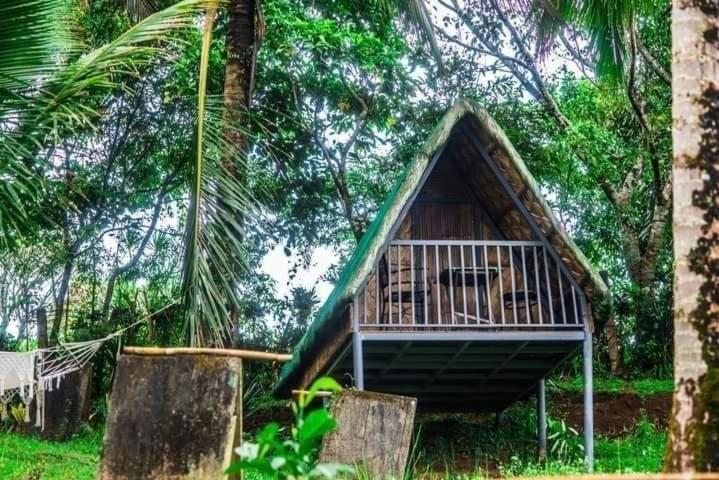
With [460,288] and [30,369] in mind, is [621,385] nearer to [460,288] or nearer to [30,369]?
[460,288]

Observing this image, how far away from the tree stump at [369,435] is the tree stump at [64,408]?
7.74 meters

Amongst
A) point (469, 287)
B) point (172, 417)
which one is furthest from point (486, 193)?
point (172, 417)

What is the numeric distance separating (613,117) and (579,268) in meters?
6.08

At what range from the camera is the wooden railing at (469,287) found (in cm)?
919

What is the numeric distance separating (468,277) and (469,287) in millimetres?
435

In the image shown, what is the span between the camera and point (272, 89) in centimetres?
1284

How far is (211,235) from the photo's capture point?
721 cm

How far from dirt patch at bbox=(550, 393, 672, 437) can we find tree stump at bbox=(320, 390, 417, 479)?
8.31 m

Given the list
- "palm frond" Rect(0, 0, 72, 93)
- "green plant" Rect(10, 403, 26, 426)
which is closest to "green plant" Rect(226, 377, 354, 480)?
"palm frond" Rect(0, 0, 72, 93)

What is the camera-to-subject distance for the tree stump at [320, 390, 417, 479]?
4273mm

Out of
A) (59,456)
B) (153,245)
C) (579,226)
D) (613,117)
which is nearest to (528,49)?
(613,117)

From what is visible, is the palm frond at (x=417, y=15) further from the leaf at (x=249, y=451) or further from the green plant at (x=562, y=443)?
the leaf at (x=249, y=451)

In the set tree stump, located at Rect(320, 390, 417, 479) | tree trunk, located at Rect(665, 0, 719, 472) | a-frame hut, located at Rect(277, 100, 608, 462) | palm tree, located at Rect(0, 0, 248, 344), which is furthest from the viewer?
a-frame hut, located at Rect(277, 100, 608, 462)

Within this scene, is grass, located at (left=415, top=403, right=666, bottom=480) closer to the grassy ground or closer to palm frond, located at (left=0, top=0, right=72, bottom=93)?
the grassy ground
